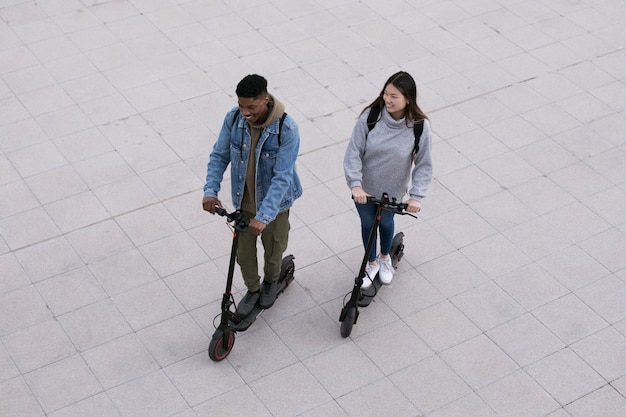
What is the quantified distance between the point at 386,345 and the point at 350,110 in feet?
9.33

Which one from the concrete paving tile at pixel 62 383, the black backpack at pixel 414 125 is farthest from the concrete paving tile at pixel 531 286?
the concrete paving tile at pixel 62 383

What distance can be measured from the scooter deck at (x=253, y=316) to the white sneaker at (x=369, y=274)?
51 centimetres

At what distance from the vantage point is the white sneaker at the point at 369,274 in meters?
6.25

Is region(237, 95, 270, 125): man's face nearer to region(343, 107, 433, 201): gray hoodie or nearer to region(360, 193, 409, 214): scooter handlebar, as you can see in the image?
region(343, 107, 433, 201): gray hoodie

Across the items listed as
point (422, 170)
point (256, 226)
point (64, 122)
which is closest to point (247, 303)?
point (256, 226)

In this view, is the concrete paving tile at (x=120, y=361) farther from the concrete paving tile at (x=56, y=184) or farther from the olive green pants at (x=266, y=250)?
the concrete paving tile at (x=56, y=184)

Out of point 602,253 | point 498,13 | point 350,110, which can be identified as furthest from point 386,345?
point 498,13

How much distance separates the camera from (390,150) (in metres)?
5.55

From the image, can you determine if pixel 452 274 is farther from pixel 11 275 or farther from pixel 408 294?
pixel 11 275

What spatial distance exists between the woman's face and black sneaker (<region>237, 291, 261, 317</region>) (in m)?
1.57

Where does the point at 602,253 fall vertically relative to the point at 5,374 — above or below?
above

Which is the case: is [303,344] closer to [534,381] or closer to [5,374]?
[534,381]

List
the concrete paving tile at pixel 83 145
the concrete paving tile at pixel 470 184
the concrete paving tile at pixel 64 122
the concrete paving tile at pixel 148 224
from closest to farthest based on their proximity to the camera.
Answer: the concrete paving tile at pixel 148 224, the concrete paving tile at pixel 470 184, the concrete paving tile at pixel 83 145, the concrete paving tile at pixel 64 122

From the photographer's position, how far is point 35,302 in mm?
6098
